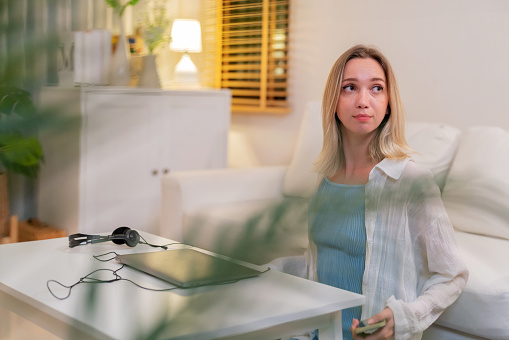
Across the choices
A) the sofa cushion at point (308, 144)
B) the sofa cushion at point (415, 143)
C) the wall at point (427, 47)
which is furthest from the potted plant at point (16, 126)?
the sofa cushion at point (308, 144)

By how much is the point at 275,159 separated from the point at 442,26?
1.38m

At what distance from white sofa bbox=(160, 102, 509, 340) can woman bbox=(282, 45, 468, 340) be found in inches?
5.2

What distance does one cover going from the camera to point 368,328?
126 cm

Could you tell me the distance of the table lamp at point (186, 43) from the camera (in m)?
3.81

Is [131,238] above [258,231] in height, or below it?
below

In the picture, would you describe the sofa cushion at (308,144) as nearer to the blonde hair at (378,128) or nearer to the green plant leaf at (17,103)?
the blonde hair at (378,128)

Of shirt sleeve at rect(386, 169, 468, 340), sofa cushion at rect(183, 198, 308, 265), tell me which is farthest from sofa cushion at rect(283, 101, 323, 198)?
sofa cushion at rect(183, 198, 308, 265)

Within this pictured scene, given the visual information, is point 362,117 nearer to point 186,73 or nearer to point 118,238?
point 118,238

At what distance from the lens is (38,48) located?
16cm

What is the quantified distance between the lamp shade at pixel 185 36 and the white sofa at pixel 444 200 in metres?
1.09

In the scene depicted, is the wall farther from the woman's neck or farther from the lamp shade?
the woman's neck

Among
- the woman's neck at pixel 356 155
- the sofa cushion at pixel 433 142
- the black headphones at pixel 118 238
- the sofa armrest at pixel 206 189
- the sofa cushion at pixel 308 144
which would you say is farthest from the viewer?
the sofa cushion at pixel 308 144

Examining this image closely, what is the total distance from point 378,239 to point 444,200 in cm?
132

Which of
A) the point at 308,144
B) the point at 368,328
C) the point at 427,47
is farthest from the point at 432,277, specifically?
the point at 427,47
